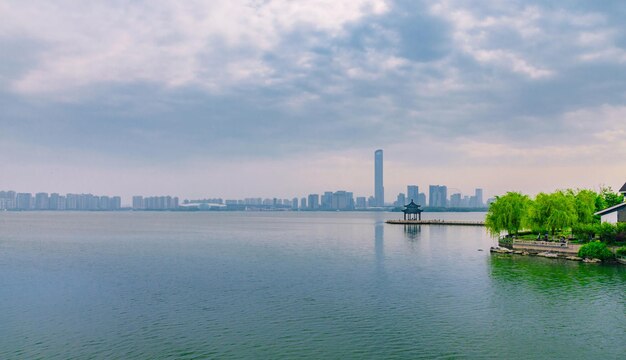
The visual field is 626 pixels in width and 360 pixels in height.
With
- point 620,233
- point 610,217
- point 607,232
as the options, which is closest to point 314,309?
point 607,232

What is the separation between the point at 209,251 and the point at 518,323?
58048 mm

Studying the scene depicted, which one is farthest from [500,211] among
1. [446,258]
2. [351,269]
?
[351,269]

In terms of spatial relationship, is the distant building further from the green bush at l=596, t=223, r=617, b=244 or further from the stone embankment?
the stone embankment

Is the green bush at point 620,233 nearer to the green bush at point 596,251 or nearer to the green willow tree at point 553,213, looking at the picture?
the green bush at point 596,251

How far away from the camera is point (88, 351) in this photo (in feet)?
87.9

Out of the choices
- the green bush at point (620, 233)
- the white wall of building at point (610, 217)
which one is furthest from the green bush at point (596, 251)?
the white wall of building at point (610, 217)

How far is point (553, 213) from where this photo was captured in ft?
236

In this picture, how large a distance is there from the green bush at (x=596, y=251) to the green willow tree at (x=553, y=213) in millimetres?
10214

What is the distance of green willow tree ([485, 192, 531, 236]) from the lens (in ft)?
258

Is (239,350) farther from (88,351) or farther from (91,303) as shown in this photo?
(91,303)

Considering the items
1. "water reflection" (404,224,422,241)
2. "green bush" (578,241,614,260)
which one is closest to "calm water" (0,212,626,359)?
"green bush" (578,241,614,260)

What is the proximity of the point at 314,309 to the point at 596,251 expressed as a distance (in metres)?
42.3

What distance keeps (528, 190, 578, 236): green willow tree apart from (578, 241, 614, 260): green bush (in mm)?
10214

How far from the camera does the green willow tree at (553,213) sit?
7125 cm
